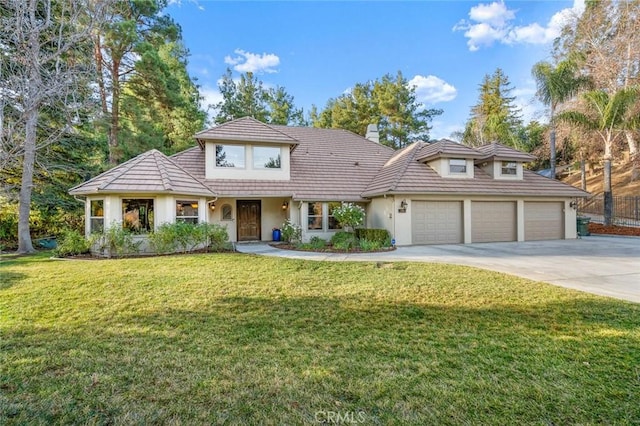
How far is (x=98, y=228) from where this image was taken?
1123 centimetres

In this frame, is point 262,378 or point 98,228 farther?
point 98,228

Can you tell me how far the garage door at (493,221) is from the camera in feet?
45.9

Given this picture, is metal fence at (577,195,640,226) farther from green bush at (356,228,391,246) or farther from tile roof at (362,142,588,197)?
green bush at (356,228,391,246)

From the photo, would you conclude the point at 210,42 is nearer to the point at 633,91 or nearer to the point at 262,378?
the point at 262,378

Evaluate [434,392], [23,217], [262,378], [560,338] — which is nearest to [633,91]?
[560,338]

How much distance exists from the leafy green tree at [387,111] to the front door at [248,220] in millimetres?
17931

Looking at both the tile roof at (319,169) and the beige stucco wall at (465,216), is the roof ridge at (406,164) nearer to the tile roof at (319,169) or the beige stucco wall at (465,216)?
the beige stucco wall at (465,216)

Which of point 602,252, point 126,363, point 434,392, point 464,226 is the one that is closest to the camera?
point 434,392

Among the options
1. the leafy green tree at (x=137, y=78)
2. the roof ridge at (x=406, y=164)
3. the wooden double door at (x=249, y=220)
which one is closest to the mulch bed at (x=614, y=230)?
the roof ridge at (x=406, y=164)

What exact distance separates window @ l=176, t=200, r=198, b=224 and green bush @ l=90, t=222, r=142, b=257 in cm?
188

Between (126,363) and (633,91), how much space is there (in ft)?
73.7

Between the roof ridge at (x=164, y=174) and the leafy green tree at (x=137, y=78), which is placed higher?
the leafy green tree at (x=137, y=78)

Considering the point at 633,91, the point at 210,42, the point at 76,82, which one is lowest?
the point at 76,82

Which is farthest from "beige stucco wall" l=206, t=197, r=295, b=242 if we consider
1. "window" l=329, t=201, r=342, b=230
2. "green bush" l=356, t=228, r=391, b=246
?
"green bush" l=356, t=228, r=391, b=246
